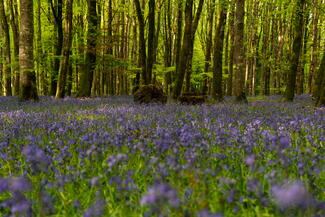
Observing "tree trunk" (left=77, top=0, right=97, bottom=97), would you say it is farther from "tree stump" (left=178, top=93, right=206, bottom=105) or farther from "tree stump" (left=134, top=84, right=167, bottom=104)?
"tree stump" (left=178, top=93, right=206, bottom=105)

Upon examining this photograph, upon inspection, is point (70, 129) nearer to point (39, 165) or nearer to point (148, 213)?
point (39, 165)

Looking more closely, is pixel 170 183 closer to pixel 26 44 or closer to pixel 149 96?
pixel 149 96

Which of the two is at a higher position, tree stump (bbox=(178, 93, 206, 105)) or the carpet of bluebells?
tree stump (bbox=(178, 93, 206, 105))

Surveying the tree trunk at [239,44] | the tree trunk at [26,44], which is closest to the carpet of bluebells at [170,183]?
the tree trunk at [239,44]

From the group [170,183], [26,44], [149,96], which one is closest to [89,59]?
[26,44]

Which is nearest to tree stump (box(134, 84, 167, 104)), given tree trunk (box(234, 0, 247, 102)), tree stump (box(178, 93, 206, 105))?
tree stump (box(178, 93, 206, 105))

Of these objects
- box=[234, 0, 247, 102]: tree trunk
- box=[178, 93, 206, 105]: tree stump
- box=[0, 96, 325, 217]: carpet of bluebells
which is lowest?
box=[0, 96, 325, 217]: carpet of bluebells

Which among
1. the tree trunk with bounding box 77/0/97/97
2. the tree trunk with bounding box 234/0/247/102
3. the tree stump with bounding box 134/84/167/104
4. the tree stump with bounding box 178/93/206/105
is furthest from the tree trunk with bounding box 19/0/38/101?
the tree trunk with bounding box 234/0/247/102

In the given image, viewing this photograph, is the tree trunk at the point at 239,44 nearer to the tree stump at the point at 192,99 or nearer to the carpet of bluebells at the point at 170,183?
the tree stump at the point at 192,99

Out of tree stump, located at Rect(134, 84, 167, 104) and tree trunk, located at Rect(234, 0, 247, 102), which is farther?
tree stump, located at Rect(134, 84, 167, 104)

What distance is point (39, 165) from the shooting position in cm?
250

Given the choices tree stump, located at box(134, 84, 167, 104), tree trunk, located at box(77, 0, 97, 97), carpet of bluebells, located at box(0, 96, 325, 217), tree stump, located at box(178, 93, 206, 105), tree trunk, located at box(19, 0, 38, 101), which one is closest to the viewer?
carpet of bluebells, located at box(0, 96, 325, 217)

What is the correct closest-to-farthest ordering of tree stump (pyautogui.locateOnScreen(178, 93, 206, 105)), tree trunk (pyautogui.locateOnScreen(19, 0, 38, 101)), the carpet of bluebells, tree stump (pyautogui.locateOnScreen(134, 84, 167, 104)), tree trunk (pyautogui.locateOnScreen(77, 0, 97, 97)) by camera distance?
the carpet of bluebells
tree trunk (pyautogui.locateOnScreen(19, 0, 38, 101))
tree stump (pyautogui.locateOnScreen(178, 93, 206, 105))
tree stump (pyautogui.locateOnScreen(134, 84, 167, 104))
tree trunk (pyautogui.locateOnScreen(77, 0, 97, 97))

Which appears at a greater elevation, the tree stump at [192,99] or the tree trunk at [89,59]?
the tree trunk at [89,59]
